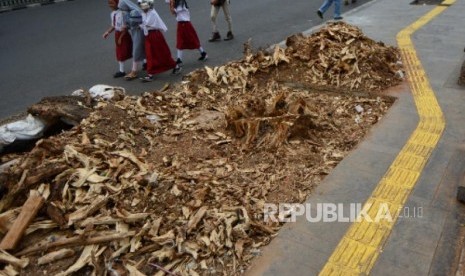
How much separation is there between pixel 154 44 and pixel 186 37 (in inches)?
38.4

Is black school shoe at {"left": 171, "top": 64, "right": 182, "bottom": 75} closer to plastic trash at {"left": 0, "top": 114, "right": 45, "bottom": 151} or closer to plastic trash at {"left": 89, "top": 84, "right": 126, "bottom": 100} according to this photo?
plastic trash at {"left": 89, "top": 84, "right": 126, "bottom": 100}

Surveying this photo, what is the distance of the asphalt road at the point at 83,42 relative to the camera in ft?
27.1

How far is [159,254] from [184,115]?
2.93 m

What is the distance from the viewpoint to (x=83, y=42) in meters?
11.4

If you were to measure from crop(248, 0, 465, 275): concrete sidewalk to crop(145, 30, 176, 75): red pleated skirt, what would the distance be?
4.28 metres

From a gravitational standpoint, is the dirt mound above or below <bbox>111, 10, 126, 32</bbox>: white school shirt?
below

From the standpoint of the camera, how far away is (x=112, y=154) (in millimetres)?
4809

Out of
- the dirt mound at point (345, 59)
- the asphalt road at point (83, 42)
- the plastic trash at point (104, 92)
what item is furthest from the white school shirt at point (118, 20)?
the dirt mound at point (345, 59)

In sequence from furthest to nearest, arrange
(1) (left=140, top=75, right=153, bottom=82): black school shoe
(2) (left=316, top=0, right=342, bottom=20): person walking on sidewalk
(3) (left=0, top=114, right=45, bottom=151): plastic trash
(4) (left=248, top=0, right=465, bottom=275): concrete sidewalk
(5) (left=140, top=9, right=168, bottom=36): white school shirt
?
(2) (left=316, top=0, right=342, bottom=20): person walking on sidewalk, (1) (left=140, top=75, right=153, bottom=82): black school shoe, (5) (left=140, top=9, right=168, bottom=36): white school shirt, (3) (left=0, top=114, right=45, bottom=151): plastic trash, (4) (left=248, top=0, right=465, bottom=275): concrete sidewalk

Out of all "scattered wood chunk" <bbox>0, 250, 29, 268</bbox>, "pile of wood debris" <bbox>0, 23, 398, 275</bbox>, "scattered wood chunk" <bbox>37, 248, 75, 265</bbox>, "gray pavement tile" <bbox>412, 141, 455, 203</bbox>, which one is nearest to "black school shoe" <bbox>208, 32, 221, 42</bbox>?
"pile of wood debris" <bbox>0, 23, 398, 275</bbox>

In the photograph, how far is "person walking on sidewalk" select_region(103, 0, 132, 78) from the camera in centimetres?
823

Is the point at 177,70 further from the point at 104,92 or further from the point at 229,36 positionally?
the point at 229,36

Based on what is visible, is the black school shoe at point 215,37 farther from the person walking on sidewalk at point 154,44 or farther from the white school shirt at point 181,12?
the person walking on sidewalk at point 154,44

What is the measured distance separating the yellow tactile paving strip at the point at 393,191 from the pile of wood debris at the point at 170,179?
590 millimetres
